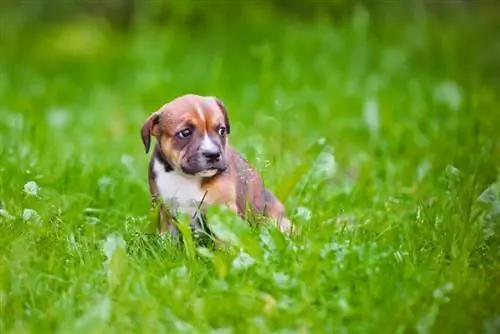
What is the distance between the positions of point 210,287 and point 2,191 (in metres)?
1.51

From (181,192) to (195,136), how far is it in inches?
9.6

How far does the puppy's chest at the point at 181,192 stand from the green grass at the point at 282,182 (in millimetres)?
170

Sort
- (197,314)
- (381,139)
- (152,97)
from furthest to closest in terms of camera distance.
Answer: (152,97), (381,139), (197,314)

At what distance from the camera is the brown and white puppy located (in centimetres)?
428

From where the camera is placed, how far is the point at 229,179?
174 inches

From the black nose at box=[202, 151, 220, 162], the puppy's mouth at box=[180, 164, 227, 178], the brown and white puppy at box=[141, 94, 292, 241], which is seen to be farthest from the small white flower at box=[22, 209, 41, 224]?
the black nose at box=[202, 151, 220, 162]

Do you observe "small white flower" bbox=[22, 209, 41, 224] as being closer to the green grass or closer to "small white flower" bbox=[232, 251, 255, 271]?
the green grass

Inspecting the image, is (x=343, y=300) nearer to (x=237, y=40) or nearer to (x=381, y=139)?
(x=381, y=139)

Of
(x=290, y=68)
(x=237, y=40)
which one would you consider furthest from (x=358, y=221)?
(x=237, y=40)

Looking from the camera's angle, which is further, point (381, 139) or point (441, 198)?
point (381, 139)

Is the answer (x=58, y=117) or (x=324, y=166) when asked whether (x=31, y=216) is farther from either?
(x=58, y=117)

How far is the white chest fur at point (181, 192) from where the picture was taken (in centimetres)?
437

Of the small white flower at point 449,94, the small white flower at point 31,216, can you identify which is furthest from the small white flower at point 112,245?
the small white flower at point 449,94

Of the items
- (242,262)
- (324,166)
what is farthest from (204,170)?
(324,166)
